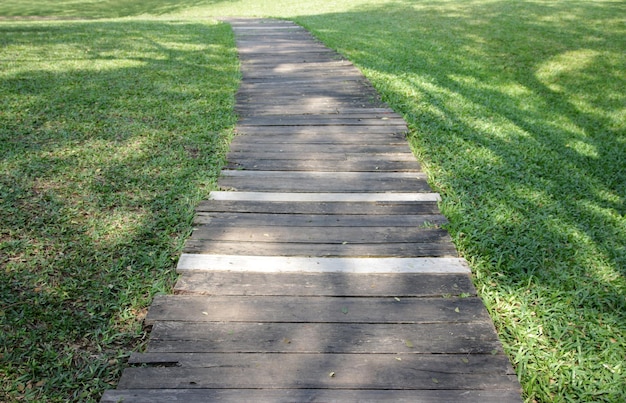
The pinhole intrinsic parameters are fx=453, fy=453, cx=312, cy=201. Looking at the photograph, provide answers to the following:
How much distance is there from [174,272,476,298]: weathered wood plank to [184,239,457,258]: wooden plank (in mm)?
199

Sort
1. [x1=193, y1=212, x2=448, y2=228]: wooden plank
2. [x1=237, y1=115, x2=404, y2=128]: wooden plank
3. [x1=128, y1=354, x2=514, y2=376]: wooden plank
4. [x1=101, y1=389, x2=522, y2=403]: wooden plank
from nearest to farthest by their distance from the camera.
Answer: [x1=101, y1=389, x2=522, y2=403]: wooden plank < [x1=128, y1=354, x2=514, y2=376]: wooden plank < [x1=193, y1=212, x2=448, y2=228]: wooden plank < [x1=237, y1=115, x2=404, y2=128]: wooden plank

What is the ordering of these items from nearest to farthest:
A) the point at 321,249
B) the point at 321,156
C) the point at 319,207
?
the point at 321,249
the point at 319,207
the point at 321,156

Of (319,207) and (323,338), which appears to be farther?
(319,207)

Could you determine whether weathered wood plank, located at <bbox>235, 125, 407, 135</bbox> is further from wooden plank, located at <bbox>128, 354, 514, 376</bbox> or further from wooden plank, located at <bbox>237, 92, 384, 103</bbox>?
wooden plank, located at <bbox>128, 354, 514, 376</bbox>

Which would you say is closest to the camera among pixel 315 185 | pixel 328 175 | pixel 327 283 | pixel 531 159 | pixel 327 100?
pixel 327 283

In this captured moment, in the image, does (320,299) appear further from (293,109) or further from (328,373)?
(293,109)

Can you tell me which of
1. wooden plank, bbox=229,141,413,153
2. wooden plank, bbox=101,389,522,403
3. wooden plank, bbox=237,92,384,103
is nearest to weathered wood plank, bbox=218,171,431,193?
wooden plank, bbox=229,141,413,153

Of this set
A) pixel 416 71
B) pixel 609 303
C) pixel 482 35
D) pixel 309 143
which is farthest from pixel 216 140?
pixel 482 35

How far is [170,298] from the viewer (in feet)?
8.72

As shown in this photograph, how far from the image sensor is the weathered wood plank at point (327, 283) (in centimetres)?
270

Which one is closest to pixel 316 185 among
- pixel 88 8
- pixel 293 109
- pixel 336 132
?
pixel 336 132

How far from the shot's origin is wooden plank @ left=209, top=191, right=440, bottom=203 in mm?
3705

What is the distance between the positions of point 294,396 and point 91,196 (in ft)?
8.59

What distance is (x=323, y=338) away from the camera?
2.38 meters
